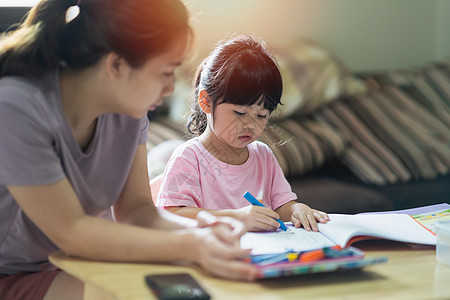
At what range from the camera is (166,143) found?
226 cm

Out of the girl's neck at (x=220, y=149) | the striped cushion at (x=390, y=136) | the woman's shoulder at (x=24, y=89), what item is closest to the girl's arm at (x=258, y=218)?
the girl's neck at (x=220, y=149)

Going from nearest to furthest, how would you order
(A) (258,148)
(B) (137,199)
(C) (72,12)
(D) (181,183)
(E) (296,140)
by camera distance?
(C) (72,12), (B) (137,199), (D) (181,183), (A) (258,148), (E) (296,140)

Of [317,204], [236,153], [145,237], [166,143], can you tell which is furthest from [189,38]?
[317,204]

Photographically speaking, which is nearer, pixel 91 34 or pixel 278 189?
pixel 91 34

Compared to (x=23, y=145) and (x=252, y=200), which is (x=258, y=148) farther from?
(x=23, y=145)

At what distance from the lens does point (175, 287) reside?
857mm

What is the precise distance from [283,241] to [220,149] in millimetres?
467

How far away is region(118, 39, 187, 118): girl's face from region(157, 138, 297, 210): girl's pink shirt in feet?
1.30

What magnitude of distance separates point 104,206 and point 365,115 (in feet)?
6.48

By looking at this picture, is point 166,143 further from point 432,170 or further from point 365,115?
point 432,170

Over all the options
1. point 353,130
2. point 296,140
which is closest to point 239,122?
point 296,140

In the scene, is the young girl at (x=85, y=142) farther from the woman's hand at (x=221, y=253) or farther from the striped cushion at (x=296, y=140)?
the striped cushion at (x=296, y=140)

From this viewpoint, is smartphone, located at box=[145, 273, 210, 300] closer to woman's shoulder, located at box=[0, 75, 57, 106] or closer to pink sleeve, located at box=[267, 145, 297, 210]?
woman's shoulder, located at box=[0, 75, 57, 106]

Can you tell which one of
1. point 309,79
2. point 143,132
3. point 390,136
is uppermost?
point 143,132
